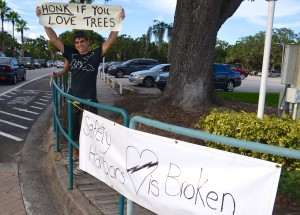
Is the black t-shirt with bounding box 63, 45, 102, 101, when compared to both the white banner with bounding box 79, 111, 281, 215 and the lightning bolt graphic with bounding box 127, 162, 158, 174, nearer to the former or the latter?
the white banner with bounding box 79, 111, 281, 215

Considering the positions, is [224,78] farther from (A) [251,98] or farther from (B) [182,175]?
(B) [182,175]

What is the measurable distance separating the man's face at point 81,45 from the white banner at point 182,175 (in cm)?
155

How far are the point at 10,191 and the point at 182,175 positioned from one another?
301 cm

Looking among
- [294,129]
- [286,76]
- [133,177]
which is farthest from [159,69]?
[133,177]

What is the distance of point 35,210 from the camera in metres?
3.84

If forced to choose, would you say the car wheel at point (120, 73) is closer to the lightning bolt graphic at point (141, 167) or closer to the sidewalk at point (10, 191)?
the sidewalk at point (10, 191)

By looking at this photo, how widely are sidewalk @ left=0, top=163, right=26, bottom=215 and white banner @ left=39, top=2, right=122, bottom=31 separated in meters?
2.11

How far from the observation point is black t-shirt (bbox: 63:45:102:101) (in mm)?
4227

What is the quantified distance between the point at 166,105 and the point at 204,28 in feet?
6.24

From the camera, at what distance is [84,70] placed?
4.23 m

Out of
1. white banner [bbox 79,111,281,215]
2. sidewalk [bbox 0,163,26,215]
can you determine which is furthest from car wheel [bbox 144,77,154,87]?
white banner [bbox 79,111,281,215]

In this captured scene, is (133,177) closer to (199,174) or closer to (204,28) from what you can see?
(199,174)

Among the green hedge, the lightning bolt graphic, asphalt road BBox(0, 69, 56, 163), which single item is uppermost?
the lightning bolt graphic

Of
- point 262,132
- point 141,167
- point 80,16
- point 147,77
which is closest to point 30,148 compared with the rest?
point 80,16
